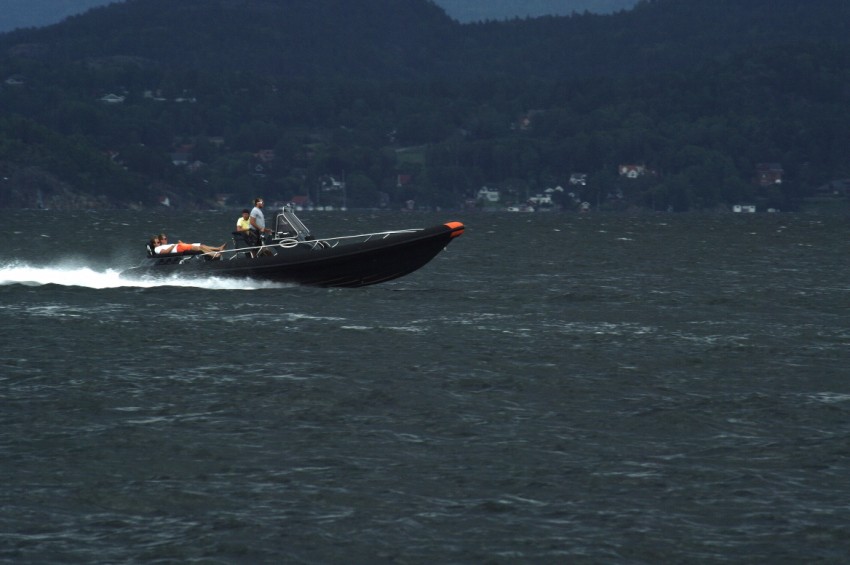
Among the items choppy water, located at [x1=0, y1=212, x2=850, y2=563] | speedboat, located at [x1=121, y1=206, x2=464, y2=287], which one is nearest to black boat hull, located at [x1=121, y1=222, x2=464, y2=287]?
speedboat, located at [x1=121, y1=206, x2=464, y2=287]

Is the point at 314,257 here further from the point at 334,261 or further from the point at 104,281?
the point at 104,281

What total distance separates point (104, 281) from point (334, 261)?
10079 millimetres

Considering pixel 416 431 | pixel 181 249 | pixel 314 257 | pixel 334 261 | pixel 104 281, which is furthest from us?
pixel 104 281

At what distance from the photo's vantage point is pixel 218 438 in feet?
66.4

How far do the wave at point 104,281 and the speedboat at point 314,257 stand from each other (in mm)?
470

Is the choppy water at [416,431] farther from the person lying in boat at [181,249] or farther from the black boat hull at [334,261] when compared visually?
the person lying in boat at [181,249]

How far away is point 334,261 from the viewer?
38562 millimetres

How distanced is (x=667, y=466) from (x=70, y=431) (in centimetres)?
911

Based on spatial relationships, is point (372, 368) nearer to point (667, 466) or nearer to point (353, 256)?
point (667, 466)

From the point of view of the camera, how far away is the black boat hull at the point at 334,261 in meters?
38.4

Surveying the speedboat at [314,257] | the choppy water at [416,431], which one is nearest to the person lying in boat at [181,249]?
the speedboat at [314,257]

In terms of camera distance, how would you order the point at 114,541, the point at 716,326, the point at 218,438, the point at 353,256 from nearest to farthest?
the point at 114,541 → the point at 218,438 → the point at 716,326 → the point at 353,256

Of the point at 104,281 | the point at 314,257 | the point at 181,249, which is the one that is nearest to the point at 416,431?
the point at 314,257

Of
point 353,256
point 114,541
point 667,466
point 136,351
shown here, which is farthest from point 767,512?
point 353,256
